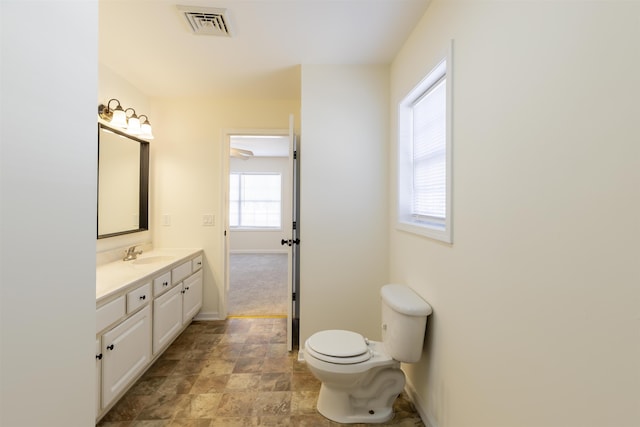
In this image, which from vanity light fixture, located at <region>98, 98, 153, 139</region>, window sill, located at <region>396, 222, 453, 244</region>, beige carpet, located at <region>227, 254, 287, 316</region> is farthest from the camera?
beige carpet, located at <region>227, 254, 287, 316</region>

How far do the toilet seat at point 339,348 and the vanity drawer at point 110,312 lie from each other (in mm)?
1138

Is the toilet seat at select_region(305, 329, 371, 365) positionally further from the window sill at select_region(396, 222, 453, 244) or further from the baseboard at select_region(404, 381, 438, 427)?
the window sill at select_region(396, 222, 453, 244)

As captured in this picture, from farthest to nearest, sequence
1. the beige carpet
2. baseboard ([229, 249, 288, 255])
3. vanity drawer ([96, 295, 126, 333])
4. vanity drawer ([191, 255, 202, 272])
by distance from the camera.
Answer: baseboard ([229, 249, 288, 255]), the beige carpet, vanity drawer ([191, 255, 202, 272]), vanity drawer ([96, 295, 126, 333])

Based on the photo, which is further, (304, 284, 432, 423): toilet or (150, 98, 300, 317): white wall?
(150, 98, 300, 317): white wall

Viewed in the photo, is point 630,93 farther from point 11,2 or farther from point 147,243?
point 147,243

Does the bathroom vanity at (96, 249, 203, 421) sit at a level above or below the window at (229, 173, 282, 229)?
below

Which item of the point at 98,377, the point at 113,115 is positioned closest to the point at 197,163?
the point at 113,115

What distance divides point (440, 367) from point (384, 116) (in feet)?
5.94

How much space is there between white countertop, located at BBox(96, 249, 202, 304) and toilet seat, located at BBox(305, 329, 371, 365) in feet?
3.92

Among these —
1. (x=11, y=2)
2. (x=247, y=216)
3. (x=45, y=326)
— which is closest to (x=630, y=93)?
(x=11, y=2)

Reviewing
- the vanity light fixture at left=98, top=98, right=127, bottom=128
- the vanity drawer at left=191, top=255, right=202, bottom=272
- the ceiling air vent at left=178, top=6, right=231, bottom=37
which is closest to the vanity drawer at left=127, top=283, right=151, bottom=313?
the vanity drawer at left=191, top=255, right=202, bottom=272

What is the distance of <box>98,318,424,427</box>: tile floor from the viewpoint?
171 cm

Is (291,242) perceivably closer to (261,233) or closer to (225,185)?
(225,185)

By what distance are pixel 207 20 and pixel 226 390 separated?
2420mm
